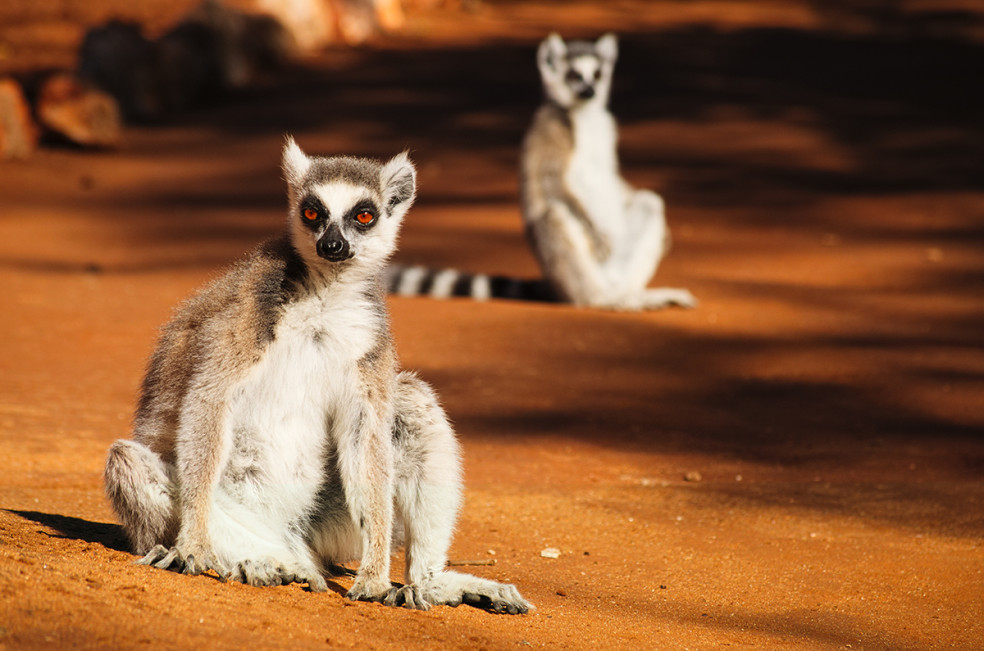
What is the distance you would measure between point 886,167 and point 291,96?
10330 mm

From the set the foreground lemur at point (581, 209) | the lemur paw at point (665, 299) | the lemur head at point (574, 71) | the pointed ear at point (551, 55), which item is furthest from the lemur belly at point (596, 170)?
the lemur paw at point (665, 299)

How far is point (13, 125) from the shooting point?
16.8 meters

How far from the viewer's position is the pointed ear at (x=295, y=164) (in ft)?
14.5

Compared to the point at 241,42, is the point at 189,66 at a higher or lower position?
lower

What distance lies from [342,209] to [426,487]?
1070mm

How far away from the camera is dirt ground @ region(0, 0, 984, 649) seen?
4.08 metres

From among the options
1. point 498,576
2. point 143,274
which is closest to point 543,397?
point 498,576

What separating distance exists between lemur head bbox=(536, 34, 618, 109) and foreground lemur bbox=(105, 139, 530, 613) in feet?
22.7

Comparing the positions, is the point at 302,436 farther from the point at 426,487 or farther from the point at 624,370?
the point at 624,370

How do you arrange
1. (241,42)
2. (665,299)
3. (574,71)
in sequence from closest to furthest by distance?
(665,299) → (574,71) → (241,42)

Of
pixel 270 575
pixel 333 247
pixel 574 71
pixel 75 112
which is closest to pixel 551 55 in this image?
pixel 574 71

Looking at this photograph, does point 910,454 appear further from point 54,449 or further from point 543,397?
point 54,449

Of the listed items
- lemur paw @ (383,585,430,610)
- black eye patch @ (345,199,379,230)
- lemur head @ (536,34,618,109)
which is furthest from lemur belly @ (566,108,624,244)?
lemur paw @ (383,585,430,610)

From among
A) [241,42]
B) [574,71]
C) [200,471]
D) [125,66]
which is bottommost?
[200,471]
